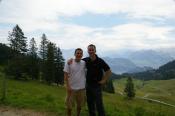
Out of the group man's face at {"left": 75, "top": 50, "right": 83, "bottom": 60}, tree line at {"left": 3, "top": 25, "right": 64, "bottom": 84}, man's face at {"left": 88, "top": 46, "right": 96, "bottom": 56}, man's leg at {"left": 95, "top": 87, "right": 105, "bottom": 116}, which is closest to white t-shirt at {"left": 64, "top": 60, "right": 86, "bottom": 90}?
man's face at {"left": 75, "top": 50, "right": 83, "bottom": 60}

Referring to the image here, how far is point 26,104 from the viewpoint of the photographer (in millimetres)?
17719

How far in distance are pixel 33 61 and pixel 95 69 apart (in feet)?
272

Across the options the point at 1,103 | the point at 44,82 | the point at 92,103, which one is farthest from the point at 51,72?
the point at 92,103

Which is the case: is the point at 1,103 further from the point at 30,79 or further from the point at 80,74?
the point at 30,79

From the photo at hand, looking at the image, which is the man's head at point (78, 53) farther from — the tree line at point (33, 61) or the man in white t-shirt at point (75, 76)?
the tree line at point (33, 61)

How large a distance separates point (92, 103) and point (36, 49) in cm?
9558

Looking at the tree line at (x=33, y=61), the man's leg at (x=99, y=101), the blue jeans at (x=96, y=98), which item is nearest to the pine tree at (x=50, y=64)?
the tree line at (x=33, y=61)

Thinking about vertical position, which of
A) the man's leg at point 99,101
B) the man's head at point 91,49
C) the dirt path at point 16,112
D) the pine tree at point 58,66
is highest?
the pine tree at point 58,66

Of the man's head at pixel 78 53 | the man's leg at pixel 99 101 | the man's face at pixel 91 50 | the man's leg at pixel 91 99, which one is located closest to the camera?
Answer: the man's face at pixel 91 50

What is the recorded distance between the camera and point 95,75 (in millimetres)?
12039

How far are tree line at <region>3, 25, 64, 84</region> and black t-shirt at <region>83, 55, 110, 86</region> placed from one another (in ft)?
242

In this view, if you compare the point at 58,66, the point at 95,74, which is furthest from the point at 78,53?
Result: the point at 58,66

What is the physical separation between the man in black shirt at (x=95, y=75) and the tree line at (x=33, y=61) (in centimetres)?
7370

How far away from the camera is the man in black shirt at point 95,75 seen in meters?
11.9
